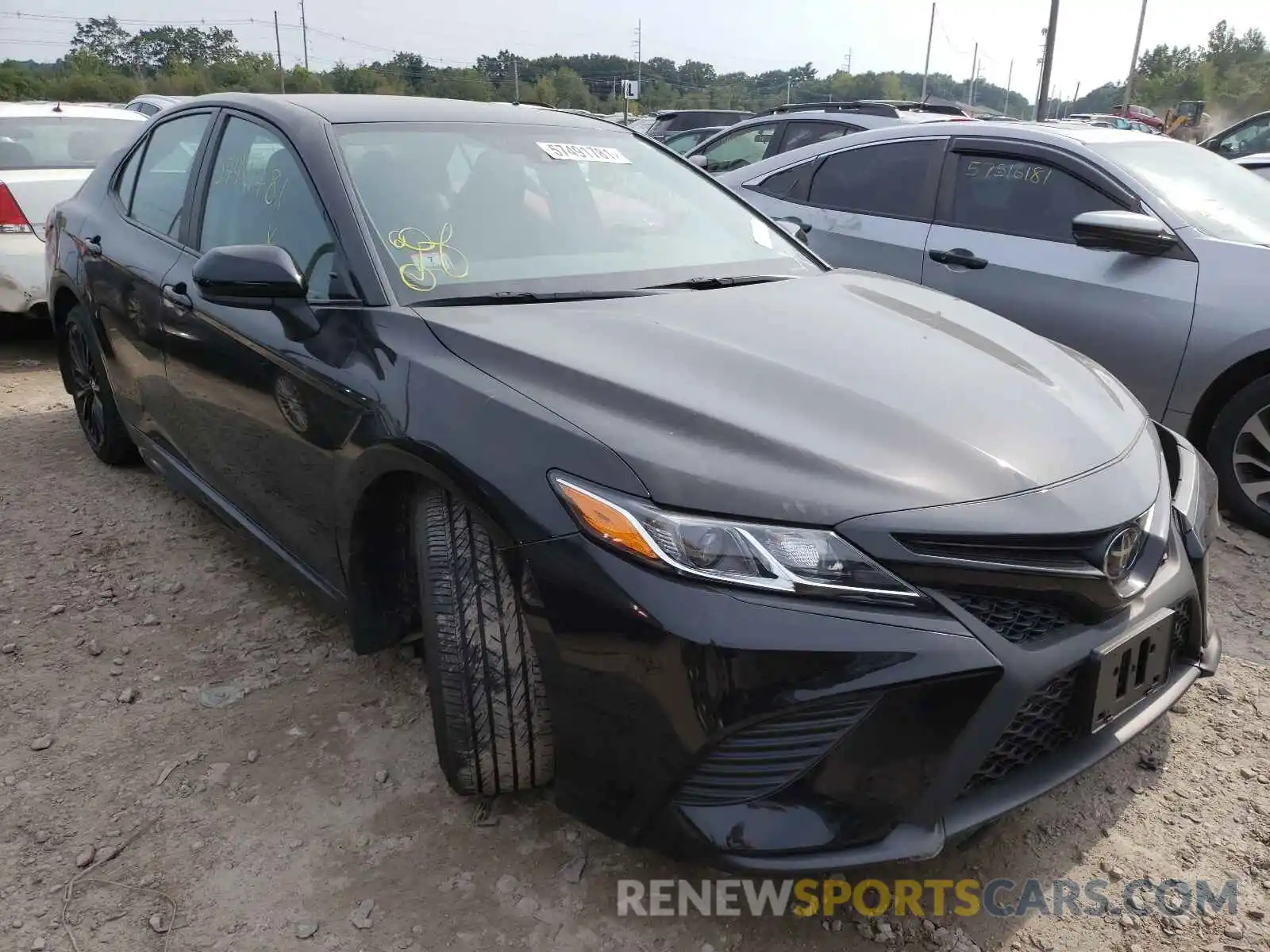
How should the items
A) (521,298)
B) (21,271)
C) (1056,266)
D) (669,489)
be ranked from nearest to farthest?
1. (669,489)
2. (521,298)
3. (1056,266)
4. (21,271)

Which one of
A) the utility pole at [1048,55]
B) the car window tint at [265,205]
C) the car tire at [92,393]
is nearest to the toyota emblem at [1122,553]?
the car window tint at [265,205]

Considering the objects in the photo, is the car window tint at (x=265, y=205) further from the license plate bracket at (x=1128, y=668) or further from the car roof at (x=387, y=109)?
the license plate bracket at (x=1128, y=668)

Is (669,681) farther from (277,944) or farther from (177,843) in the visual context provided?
(177,843)

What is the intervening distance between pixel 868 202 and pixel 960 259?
687 mm

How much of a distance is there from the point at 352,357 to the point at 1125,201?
3.25 m

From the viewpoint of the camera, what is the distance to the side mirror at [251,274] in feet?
7.32

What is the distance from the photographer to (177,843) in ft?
6.82

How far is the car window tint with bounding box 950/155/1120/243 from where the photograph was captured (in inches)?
159

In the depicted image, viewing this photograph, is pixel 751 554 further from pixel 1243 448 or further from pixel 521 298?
pixel 1243 448

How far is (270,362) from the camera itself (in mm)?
2436

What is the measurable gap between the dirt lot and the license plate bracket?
1.26 ft

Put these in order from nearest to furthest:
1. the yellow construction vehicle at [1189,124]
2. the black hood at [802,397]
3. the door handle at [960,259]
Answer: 1. the black hood at [802,397]
2. the door handle at [960,259]
3. the yellow construction vehicle at [1189,124]

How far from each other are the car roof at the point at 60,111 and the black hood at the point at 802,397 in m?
5.70

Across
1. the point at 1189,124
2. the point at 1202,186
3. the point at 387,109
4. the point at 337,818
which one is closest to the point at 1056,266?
the point at 1202,186
